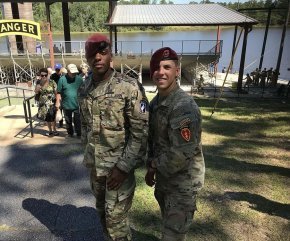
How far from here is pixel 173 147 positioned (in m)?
2.12

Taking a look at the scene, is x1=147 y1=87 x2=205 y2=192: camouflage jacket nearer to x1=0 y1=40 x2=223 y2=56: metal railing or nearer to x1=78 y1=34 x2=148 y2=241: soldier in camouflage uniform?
x1=78 y1=34 x2=148 y2=241: soldier in camouflage uniform

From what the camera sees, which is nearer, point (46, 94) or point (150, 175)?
point (150, 175)

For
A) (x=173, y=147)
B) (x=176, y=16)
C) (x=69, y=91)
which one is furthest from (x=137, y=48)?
(x=173, y=147)

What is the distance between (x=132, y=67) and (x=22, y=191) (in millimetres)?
16274

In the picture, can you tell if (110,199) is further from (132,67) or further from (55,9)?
(55,9)

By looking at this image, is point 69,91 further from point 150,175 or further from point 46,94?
point 150,175

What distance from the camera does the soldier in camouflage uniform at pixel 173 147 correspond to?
6.89 ft

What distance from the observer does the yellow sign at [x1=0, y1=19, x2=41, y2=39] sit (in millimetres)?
11430

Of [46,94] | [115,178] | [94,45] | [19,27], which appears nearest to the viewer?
[94,45]

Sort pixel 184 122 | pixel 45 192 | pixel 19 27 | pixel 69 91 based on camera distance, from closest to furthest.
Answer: pixel 184 122
pixel 45 192
pixel 69 91
pixel 19 27

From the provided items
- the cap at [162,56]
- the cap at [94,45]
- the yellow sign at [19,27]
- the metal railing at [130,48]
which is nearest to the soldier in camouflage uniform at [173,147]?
the cap at [162,56]

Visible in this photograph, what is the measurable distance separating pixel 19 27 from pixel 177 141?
1131cm

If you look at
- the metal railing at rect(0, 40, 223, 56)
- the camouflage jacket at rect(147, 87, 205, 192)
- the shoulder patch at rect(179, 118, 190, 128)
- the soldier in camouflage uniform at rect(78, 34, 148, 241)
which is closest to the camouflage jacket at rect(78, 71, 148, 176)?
the soldier in camouflage uniform at rect(78, 34, 148, 241)

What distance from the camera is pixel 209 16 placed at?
728 inches
